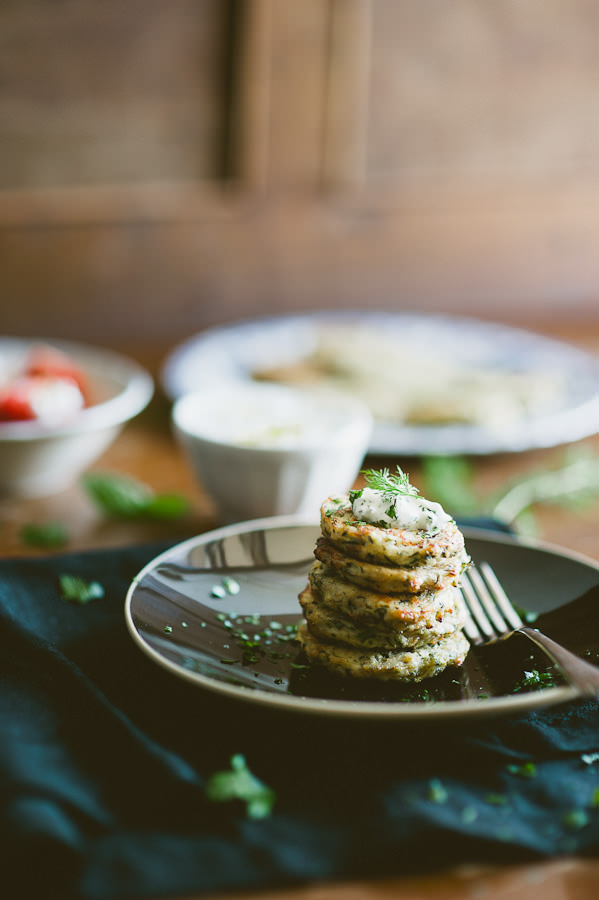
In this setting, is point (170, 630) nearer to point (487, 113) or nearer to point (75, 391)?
point (75, 391)

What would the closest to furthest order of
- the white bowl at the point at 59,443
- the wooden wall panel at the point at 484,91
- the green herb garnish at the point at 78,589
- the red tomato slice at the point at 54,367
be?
the green herb garnish at the point at 78,589, the white bowl at the point at 59,443, the red tomato slice at the point at 54,367, the wooden wall panel at the point at 484,91

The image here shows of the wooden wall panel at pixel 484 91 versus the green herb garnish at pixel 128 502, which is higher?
the wooden wall panel at pixel 484 91

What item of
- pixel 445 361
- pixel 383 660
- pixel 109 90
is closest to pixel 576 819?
pixel 383 660

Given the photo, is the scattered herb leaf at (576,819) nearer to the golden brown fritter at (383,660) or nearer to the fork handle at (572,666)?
the fork handle at (572,666)

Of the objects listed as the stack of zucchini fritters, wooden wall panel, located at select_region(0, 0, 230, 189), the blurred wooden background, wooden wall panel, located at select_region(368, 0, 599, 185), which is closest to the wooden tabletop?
the stack of zucchini fritters

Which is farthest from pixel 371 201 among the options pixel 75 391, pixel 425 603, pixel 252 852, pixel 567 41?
pixel 252 852

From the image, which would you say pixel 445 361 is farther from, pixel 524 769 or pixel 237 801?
pixel 237 801

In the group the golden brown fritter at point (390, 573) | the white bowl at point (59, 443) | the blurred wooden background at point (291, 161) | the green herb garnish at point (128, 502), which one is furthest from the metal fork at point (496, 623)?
the blurred wooden background at point (291, 161)
